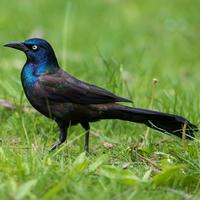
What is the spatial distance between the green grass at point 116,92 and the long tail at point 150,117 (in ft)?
0.34

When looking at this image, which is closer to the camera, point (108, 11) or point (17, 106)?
point (17, 106)

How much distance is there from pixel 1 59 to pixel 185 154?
3.77 m

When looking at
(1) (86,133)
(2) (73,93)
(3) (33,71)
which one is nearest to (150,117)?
(1) (86,133)

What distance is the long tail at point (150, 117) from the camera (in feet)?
18.7

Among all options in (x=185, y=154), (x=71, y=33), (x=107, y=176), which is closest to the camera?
(x=107, y=176)

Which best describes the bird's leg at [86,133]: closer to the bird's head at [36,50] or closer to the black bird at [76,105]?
the black bird at [76,105]

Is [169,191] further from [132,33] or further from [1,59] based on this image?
[132,33]

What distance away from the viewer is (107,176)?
14.7 feet

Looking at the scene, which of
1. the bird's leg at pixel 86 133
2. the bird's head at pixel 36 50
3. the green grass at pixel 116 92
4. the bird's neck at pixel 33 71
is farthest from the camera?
the bird's head at pixel 36 50

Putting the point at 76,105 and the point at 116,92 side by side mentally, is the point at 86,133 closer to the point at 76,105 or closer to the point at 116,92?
the point at 76,105

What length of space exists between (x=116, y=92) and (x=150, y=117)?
1044 mm

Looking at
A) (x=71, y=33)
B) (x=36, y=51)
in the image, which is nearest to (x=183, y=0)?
(x=71, y=33)

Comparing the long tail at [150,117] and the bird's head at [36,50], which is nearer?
the long tail at [150,117]

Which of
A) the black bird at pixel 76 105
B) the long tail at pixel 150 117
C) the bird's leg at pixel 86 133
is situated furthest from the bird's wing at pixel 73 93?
the bird's leg at pixel 86 133
